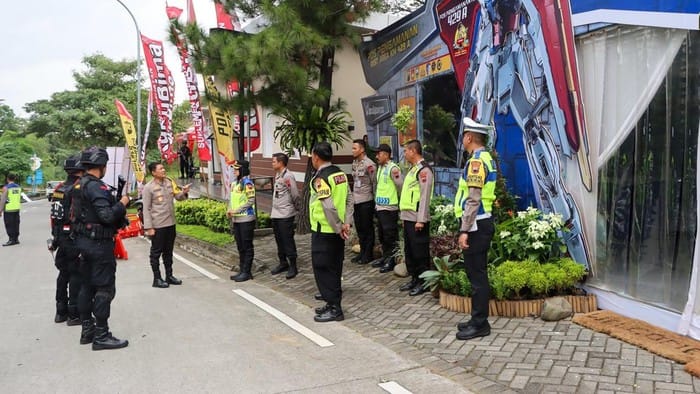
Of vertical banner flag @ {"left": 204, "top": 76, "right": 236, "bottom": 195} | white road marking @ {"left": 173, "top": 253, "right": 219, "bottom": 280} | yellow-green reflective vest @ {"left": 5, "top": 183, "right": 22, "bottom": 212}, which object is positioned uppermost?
vertical banner flag @ {"left": 204, "top": 76, "right": 236, "bottom": 195}

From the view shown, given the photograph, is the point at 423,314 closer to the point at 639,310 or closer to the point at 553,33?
the point at 639,310

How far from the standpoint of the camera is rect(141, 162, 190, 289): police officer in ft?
A: 24.9

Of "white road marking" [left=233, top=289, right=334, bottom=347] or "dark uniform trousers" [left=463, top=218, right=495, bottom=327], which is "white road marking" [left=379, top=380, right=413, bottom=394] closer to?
"white road marking" [left=233, top=289, right=334, bottom=347]

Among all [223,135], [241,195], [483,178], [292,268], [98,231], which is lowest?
[292,268]

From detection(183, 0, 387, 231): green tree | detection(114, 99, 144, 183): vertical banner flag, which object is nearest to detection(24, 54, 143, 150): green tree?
detection(114, 99, 144, 183): vertical banner flag

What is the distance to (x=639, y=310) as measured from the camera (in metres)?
5.07

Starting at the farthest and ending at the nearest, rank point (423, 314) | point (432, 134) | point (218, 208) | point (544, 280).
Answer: point (218, 208), point (432, 134), point (423, 314), point (544, 280)

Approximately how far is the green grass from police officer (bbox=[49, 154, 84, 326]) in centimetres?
454

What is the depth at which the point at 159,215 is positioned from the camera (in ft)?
25.1

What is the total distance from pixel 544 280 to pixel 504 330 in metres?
0.72

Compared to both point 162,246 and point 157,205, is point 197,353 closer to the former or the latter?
point 162,246

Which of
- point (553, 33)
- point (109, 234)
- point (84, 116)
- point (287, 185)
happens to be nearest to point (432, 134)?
point (287, 185)

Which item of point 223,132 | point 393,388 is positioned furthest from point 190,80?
point 393,388

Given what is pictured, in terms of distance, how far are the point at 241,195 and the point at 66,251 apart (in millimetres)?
2666
